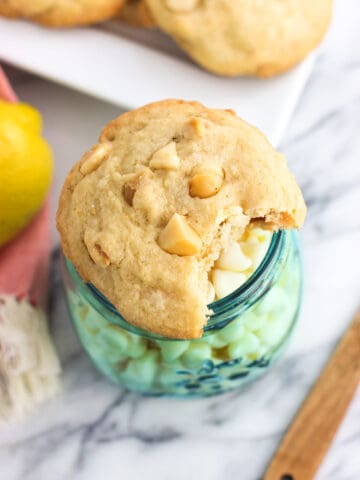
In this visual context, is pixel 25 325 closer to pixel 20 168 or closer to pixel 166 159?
pixel 20 168

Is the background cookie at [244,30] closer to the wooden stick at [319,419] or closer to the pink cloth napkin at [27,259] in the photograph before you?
the pink cloth napkin at [27,259]

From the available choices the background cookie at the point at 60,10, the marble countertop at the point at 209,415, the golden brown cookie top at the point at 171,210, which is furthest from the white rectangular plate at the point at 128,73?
the golden brown cookie top at the point at 171,210

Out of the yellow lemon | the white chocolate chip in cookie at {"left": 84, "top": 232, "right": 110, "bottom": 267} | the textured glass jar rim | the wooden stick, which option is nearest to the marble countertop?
the wooden stick

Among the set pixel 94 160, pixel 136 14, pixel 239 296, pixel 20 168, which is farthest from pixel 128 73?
pixel 239 296

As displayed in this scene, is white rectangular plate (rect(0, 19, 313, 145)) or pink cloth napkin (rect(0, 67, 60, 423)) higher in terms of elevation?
white rectangular plate (rect(0, 19, 313, 145))

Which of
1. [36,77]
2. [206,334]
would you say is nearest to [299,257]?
[206,334]

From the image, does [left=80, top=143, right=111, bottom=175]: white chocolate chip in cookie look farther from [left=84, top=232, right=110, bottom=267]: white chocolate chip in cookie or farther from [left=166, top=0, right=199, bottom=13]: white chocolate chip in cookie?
[left=166, top=0, right=199, bottom=13]: white chocolate chip in cookie
